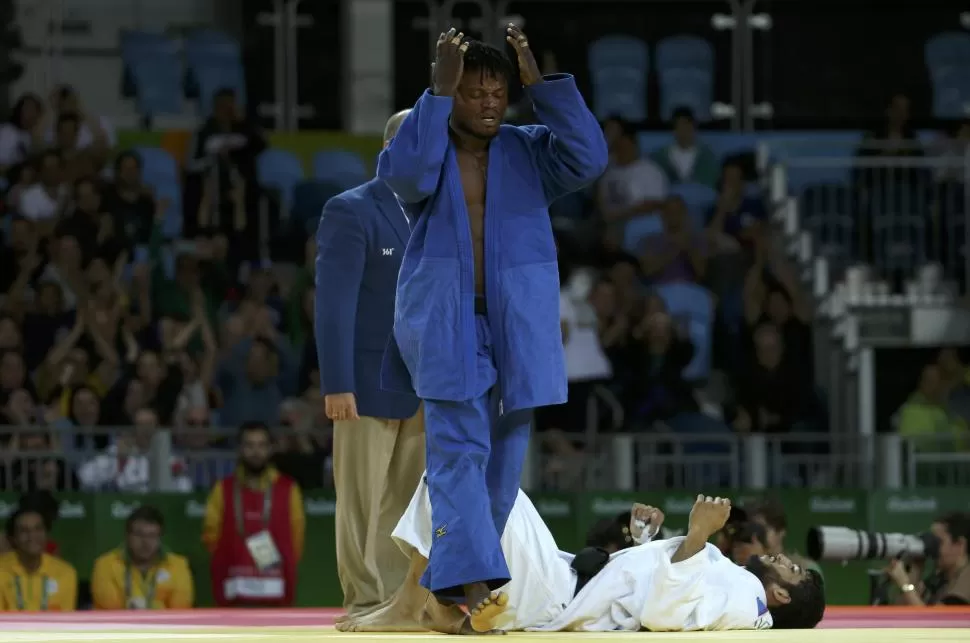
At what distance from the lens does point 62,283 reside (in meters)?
14.1

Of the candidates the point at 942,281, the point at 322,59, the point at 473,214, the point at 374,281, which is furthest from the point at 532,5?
the point at 473,214

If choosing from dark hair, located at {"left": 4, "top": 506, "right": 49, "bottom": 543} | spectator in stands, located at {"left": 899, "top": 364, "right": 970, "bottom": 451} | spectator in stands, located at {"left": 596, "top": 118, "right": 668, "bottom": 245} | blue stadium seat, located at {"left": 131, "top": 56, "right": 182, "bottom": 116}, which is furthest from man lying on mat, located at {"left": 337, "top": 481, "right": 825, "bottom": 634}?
blue stadium seat, located at {"left": 131, "top": 56, "right": 182, "bottom": 116}

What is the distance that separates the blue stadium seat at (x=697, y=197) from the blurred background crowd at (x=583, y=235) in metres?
0.03

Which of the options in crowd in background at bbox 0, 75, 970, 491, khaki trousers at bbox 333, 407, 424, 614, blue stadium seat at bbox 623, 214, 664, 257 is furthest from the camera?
blue stadium seat at bbox 623, 214, 664, 257

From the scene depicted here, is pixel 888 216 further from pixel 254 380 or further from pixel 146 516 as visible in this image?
pixel 146 516

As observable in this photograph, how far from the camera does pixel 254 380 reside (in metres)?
13.2

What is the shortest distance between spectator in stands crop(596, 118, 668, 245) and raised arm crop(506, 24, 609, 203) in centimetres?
860

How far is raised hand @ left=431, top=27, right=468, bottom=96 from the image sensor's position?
19.4 feet

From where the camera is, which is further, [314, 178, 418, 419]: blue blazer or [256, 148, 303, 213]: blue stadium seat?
[256, 148, 303, 213]: blue stadium seat

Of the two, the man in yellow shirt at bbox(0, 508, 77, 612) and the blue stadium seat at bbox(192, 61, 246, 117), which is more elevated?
the blue stadium seat at bbox(192, 61, 246, 117)

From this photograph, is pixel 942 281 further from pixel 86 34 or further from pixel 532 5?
pixel 86 34

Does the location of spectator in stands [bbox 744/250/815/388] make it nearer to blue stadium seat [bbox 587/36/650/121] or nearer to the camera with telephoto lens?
blue stadium seat [bbox 587/36/650/121]

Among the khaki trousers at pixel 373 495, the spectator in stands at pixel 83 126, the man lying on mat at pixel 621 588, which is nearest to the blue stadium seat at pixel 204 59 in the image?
the spectator in stands at pixel 83 126

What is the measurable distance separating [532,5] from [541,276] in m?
11.8
